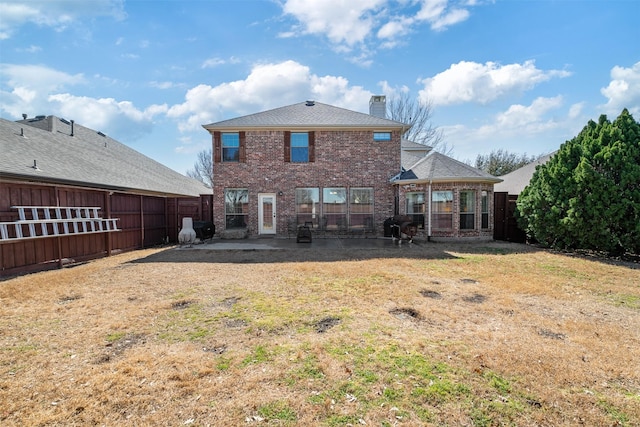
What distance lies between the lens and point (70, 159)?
33.5 ft

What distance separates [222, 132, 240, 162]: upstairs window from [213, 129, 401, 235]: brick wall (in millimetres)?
307

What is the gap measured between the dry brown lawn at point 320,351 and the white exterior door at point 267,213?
7.47 m

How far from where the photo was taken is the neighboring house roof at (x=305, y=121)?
1377 cm

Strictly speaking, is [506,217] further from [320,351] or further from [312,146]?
[320,351]

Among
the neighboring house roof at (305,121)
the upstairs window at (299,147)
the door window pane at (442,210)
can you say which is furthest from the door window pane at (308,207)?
the door window pane at (442,210)

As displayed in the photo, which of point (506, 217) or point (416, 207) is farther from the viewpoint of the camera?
point (506, 217)

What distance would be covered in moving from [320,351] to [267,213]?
1125cm

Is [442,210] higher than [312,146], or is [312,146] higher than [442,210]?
[312,146]

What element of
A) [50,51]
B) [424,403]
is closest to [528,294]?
[424,403]

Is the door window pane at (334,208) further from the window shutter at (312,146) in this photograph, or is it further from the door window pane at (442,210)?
the door window pane at (442,210)

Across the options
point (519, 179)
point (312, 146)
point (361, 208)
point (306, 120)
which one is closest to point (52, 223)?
point (312, 146)

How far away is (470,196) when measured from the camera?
12.9 metres

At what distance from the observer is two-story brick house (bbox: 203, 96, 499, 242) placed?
14.0 meters

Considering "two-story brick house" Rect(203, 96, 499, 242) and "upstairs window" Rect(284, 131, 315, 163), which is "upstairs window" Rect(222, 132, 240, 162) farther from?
"upstairs window" Rect(284, 131, 315, 163)
